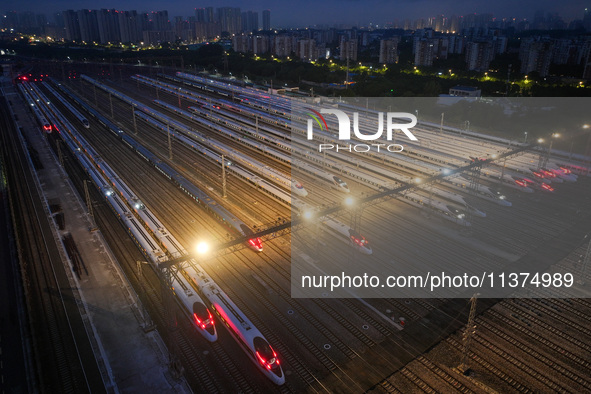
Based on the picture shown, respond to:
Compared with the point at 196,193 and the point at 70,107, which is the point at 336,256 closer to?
the point at 196,193

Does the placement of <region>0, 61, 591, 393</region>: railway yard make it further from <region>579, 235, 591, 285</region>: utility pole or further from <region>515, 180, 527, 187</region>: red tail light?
<region>579, 235, 591, 285</region>: utility pole

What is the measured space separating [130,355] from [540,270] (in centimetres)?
2569

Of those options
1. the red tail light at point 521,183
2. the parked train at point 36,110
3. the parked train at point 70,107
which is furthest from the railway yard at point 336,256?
the parked train at point 70,107

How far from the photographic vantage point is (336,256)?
97.1ft

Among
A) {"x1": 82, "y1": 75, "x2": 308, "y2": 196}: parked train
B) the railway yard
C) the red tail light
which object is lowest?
the railway yard

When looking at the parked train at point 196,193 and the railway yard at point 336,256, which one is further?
the parked train at point 196,193

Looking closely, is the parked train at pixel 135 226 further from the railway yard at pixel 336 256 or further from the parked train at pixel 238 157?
the parked train at pixel 238 157

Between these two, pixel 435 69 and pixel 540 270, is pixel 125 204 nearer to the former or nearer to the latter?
pixel 540 270

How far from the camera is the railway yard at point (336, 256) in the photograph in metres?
20.0

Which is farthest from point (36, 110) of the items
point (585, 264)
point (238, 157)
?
point (585, 264)

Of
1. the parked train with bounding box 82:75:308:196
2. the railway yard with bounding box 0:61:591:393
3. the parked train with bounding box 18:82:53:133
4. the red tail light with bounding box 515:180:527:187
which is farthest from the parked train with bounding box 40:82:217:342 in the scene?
the red tail light with bounding box 515:180:527:187

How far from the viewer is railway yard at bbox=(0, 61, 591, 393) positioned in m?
20.0

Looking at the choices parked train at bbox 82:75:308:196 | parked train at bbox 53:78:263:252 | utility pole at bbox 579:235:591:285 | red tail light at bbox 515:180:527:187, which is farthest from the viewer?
red tail light at bbox 515:180:527:187

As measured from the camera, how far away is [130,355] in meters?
20.7
